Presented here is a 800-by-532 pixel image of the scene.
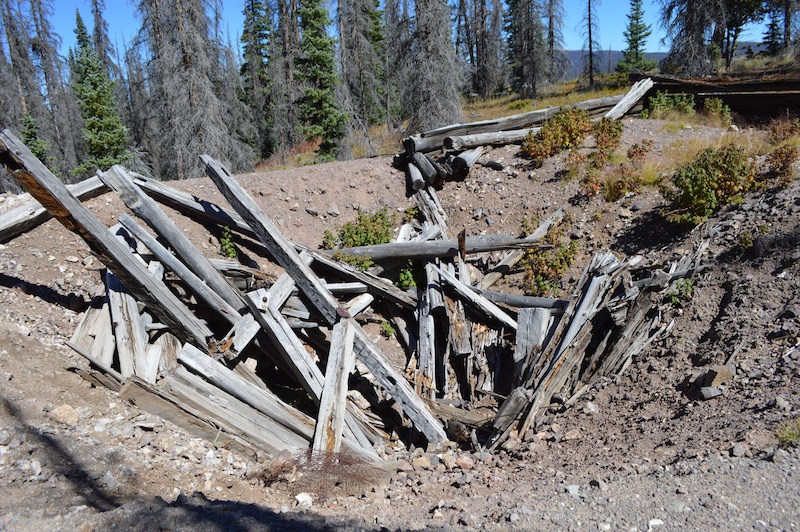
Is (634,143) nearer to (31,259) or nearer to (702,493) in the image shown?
(702,493)

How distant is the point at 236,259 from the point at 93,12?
3675 centimetres

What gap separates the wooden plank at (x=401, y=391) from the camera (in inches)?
269

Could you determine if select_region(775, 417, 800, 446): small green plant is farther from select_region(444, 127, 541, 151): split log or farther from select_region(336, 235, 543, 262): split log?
select_region(444, 127, 541, 151): split log

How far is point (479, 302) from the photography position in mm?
8289

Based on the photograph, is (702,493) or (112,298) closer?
(702,493)

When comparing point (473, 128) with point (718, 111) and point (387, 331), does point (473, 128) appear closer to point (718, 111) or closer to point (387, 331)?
point (718, 111)

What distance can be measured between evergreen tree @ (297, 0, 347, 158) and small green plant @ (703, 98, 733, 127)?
1201cm

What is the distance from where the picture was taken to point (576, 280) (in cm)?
891

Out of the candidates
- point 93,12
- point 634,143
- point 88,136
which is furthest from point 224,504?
point 93,12

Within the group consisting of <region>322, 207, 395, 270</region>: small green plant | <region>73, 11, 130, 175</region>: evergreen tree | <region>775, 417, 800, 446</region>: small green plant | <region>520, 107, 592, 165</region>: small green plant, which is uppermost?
<region>73, 11, 130, 175</region>: evergreen tree

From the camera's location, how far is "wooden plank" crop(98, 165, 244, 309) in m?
7.83

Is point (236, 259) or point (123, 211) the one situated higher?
point (123, 211)

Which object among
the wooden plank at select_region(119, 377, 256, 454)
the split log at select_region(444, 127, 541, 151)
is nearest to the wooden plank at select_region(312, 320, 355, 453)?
the wooden plank at select_region(119, 377, 256, 454)

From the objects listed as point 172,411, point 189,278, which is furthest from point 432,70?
point 172,411
